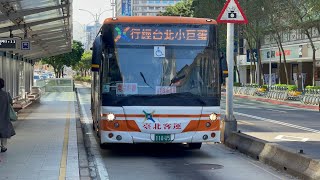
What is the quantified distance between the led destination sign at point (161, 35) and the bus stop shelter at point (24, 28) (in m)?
4.64

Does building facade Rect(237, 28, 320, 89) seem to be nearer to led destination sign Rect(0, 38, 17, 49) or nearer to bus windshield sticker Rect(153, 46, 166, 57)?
led destination sign Rect(0, 38, 17, 49)

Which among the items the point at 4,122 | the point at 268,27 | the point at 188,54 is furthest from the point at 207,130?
the point at 268,27

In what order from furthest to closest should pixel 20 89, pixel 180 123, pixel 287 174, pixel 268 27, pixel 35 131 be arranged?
pixel 268 27 < pixel 20 89 < pixel 35 131 < pixel 180 123 < pixel 287 174

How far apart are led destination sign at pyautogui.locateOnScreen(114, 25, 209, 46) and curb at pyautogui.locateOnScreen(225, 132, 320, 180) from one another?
8.75 feet

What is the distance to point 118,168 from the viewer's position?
37.1 ft

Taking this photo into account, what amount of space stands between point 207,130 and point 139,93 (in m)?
1.77

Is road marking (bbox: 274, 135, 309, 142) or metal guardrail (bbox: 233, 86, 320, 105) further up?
metal guardrail (bbox: 233, 86, 320, 105)

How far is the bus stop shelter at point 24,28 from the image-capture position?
675 inches

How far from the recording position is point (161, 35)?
1231 cm

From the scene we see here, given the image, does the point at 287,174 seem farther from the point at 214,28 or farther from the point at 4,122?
the point at 4,122

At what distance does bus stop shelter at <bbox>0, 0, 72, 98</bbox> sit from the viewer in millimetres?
17156

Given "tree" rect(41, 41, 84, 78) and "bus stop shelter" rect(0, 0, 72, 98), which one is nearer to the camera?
"bus stop shelter" rect(0, 0, 72, 98)

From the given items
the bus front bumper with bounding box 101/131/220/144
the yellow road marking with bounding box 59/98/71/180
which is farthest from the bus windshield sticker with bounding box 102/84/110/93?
the yellow road marking with bounding box 59/98/71/180

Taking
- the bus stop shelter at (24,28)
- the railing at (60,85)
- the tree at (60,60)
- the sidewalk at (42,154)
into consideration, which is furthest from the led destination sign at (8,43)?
the tree at (60,60)
